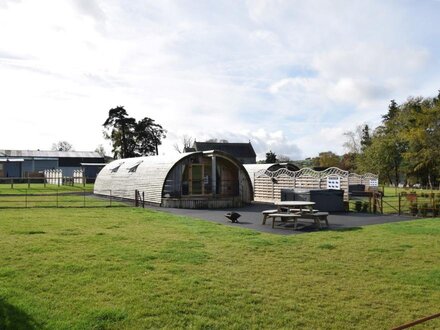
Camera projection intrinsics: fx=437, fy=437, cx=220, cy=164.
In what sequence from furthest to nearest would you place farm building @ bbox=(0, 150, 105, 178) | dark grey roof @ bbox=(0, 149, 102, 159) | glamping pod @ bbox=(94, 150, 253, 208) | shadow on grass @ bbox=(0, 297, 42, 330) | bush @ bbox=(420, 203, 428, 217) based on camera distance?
1. dark grey roof @ bbox=(0, 149, 102, 159)
2. farm building @ bbox=(0, 150, 105, 178)
3. glamping pod @ bbox=(94, 150, 253, 208)
4. bush @ bbox=(420, 203, 428, 217)
5. shadow on grass @ bbox=(0, 297, 42, 330)

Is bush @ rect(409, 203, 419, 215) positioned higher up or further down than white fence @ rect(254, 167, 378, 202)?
further down

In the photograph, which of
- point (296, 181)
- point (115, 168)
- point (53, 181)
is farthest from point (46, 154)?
point (296, 181)

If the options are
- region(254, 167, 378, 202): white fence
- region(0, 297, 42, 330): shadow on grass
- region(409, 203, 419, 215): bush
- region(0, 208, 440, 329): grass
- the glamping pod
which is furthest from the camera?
the glamping pod

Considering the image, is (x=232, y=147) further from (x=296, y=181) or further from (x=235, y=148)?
(x=296, y=181)

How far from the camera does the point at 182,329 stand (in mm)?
5684

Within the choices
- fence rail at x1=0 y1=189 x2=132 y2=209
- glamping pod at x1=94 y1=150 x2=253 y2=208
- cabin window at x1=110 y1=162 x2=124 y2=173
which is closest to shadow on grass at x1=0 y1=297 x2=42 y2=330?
fence rail at x1=0 y1=189 x2=132 y2=209

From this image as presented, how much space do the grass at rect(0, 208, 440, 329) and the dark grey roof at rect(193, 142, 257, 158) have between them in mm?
68849

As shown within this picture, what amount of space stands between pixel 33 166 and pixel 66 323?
66.0m

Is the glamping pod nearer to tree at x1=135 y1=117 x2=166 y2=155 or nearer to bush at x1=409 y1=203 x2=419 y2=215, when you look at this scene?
bush at x1=409 y1=203 x2=419 y2=215

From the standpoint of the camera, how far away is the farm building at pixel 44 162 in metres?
59.8

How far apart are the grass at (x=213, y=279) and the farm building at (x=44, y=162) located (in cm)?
4983

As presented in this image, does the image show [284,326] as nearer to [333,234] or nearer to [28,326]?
[28,326]

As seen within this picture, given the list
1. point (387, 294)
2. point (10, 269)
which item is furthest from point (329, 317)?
point (10, 269)

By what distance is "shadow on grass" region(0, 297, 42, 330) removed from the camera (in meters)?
Result: 5.63
